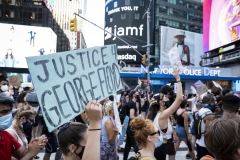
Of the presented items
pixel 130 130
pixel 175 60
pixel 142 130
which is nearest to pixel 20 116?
pixel 142 130

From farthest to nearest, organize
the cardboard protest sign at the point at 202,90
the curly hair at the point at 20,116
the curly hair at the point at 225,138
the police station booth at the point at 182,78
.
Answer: the police station booth at the point at 182,78 < the cardboard protest sign at the point at 202,90 < the curly hair at the point at 20,116 < the curly hair at the point at 225,138

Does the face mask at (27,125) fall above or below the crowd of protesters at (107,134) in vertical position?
below

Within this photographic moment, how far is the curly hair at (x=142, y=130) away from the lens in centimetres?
304

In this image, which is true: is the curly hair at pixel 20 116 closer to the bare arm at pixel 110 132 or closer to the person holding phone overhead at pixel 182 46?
the bare arm at pixel 110 132

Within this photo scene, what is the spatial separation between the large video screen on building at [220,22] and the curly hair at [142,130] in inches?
1328

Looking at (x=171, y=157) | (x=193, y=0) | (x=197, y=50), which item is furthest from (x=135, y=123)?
(x=193, y=0)

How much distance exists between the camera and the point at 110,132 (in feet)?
14.2

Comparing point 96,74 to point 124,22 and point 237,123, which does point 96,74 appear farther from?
point 124,22

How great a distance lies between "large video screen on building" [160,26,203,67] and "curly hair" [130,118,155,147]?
47.7 metres

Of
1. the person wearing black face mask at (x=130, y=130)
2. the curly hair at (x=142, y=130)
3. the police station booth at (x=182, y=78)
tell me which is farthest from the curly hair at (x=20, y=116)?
the police station booth at (x=182, y=78)

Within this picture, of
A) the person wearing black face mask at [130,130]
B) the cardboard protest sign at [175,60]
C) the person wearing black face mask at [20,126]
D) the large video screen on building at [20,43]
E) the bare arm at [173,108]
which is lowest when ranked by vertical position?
the person wearing black face mask at [130,130]

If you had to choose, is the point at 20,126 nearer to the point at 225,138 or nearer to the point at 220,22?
the point at 225,138

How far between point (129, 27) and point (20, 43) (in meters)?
19.9

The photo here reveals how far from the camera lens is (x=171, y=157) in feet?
16.6
